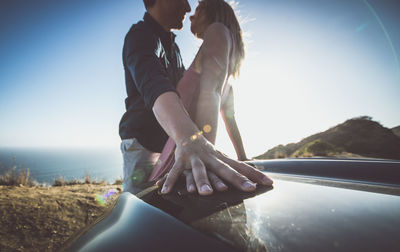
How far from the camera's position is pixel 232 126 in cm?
251

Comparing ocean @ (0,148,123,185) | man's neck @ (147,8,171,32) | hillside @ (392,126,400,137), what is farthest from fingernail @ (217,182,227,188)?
hillside @ (392,126,400,137)

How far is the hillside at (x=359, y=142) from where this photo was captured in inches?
391

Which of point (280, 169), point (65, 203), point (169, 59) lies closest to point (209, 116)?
point (280, 169)

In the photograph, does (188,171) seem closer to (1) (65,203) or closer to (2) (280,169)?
(2) (280,169)

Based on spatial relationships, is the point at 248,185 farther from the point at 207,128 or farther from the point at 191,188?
the point at 207,128

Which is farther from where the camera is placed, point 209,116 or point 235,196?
point 209,116

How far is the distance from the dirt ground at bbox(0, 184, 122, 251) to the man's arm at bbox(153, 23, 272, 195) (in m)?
1.42

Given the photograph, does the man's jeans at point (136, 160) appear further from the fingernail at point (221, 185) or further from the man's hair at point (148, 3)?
the man's hair at point (148, 3)

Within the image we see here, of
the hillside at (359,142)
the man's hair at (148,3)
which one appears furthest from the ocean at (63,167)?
the hillside at (359,142)

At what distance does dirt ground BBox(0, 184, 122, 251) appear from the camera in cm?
217

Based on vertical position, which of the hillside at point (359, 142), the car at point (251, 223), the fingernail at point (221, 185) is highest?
the fingernail at point (221, 185)

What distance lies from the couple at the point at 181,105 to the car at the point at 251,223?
0.09 metres

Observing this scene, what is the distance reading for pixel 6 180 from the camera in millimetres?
5402

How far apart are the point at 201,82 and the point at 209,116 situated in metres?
0.32
